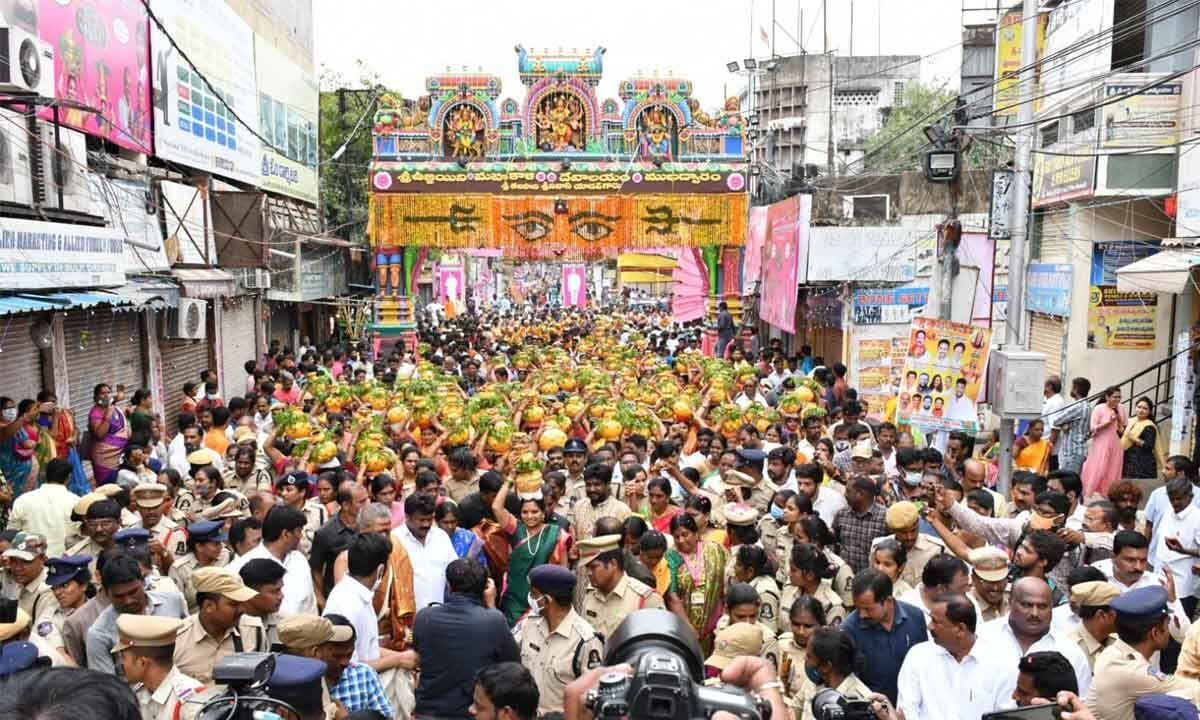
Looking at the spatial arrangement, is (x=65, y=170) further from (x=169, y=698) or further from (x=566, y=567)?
(x=169, y=698)

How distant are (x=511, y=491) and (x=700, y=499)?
1.37m

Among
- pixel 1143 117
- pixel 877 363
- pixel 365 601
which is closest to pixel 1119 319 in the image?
pixel 1143 117

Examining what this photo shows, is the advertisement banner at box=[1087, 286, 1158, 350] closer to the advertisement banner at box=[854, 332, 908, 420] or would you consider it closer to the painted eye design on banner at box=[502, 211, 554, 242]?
the advertisement banner at box=[854, 332, 908, 420]

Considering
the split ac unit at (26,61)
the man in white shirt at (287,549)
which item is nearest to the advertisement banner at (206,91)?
the split ac unit at (26,61)

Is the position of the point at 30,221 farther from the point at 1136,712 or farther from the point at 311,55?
the point at 311,55

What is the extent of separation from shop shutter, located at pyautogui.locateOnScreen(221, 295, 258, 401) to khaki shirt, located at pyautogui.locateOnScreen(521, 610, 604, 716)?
642 inches

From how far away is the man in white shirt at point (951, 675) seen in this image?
440cm

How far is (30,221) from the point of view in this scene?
34.1 feet

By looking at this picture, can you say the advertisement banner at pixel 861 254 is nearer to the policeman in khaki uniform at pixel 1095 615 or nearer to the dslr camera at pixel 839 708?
the policeman in khaki uniform at pixel 1095 615

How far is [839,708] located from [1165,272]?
911cm

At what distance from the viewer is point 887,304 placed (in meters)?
17.7

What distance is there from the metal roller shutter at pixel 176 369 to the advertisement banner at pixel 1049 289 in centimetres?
1261

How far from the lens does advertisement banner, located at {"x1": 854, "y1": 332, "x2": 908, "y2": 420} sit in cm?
1758

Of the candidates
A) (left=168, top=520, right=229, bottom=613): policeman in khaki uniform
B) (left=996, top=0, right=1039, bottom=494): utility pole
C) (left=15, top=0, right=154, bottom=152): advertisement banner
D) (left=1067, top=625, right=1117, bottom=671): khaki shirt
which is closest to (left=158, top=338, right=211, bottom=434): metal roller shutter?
(left=15, top=0, right=154, bottom=152): advertisement banner
